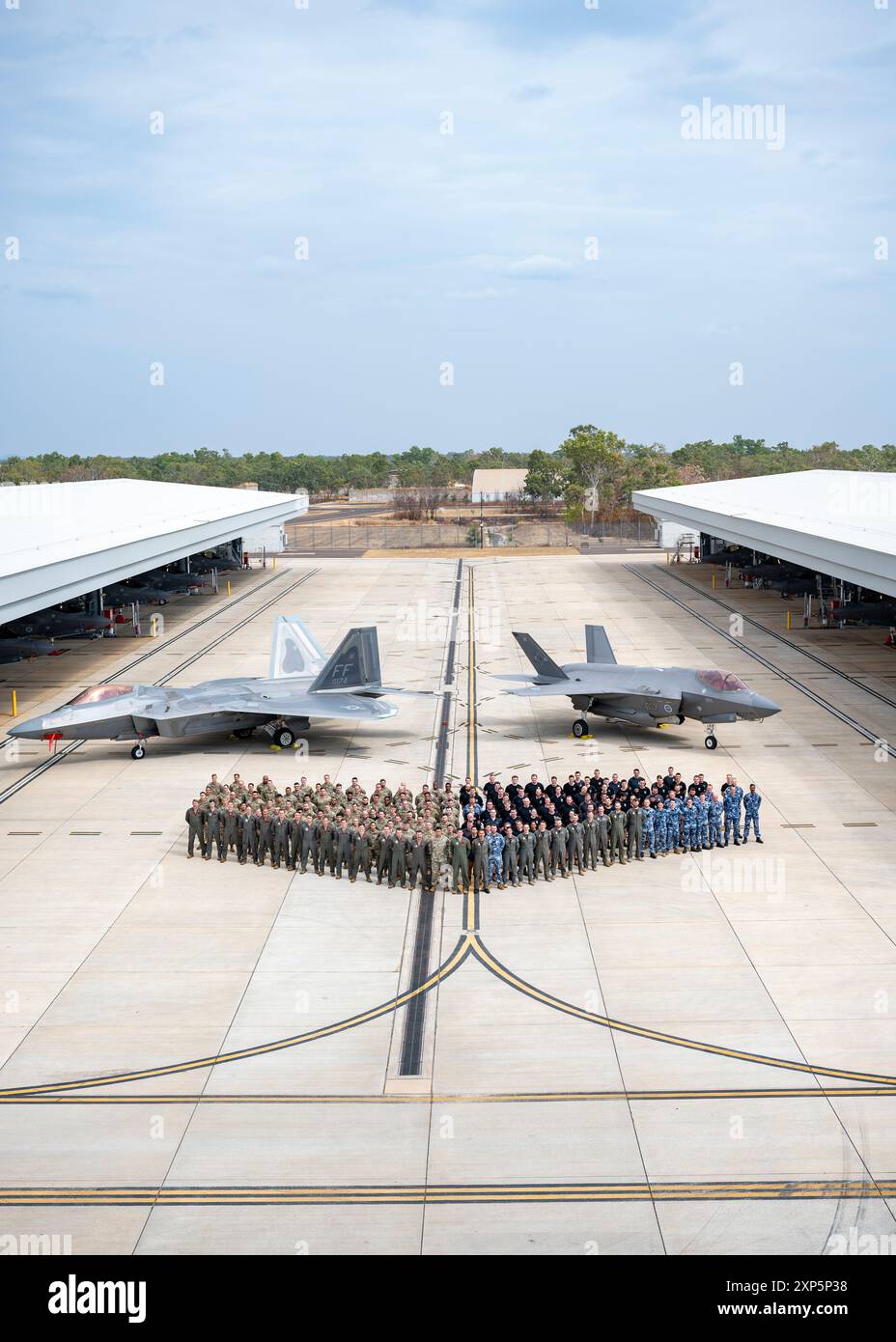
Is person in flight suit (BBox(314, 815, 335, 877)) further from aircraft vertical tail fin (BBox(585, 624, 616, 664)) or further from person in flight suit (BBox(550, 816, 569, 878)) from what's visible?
aircraft vertical tail fin (BBox(585, 624, 616, 664))

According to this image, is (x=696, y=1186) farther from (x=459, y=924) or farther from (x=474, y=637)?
(x=474, y=637)

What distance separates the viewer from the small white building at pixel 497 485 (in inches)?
6540

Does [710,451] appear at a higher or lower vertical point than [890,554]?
higher

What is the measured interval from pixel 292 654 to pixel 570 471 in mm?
107086

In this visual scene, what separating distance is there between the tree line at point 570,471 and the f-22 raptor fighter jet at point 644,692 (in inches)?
3481

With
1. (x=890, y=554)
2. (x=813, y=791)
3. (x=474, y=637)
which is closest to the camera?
(x=813, y=791)

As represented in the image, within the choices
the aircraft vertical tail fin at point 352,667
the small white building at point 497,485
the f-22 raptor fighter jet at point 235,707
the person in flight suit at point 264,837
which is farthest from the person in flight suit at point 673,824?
the small white building at point 497,485

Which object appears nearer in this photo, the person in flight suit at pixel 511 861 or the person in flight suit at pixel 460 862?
the person in flight suit at pixel 460 862

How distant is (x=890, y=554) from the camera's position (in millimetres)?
33250

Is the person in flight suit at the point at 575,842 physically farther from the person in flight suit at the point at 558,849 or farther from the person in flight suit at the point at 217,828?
the person in flight suit at the point at 217,828

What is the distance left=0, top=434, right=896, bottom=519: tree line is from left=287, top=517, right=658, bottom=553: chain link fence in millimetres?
7481

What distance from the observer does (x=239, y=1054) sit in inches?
597
